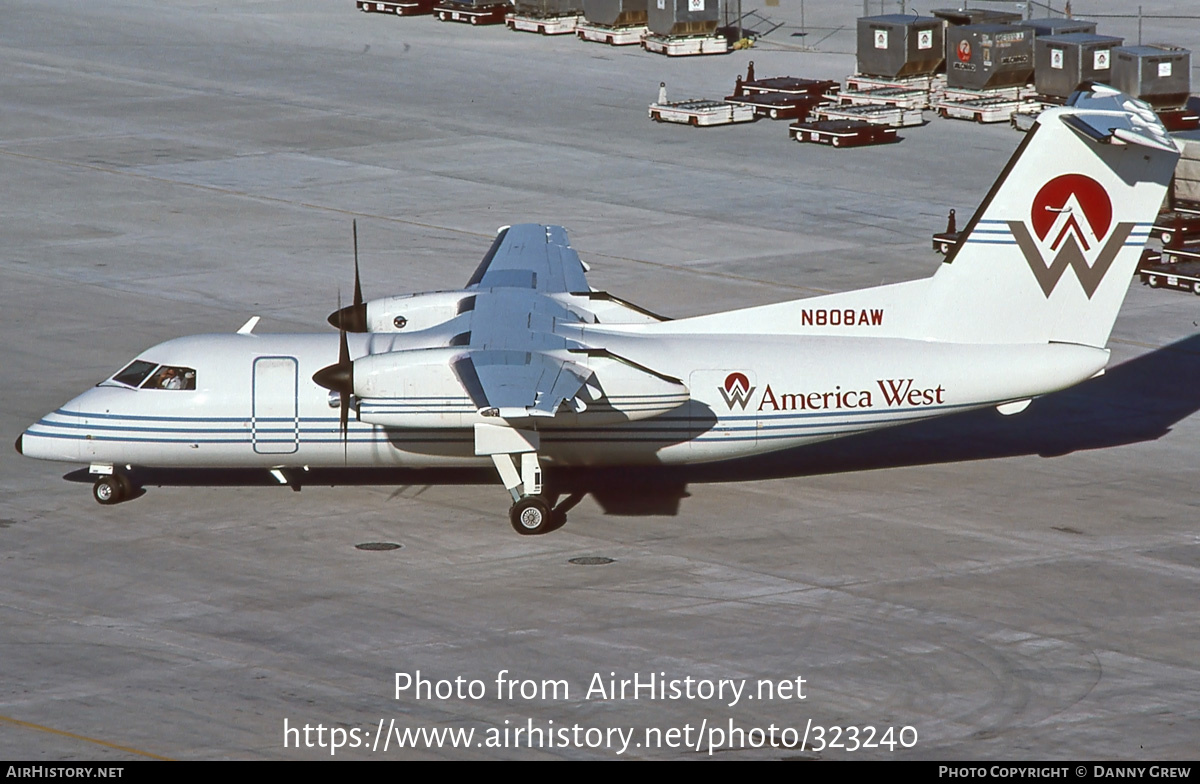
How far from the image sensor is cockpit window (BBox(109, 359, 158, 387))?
2559cm

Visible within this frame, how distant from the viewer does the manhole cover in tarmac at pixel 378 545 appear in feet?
77.6

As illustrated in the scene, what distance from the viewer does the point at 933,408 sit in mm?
25125

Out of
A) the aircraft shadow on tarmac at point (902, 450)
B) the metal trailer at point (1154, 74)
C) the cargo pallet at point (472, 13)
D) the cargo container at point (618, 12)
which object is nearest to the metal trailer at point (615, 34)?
the cargo container at point (618, 12)

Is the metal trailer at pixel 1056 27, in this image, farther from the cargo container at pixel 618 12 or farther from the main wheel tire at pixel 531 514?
the main wheel tire at pixel 531 514

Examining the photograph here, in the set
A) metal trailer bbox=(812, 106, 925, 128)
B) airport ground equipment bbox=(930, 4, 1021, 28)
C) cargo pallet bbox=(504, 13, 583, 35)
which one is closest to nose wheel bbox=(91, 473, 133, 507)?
metal trailer bbox=(812, 106, 925, 128)

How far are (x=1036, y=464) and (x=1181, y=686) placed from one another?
28.3ft

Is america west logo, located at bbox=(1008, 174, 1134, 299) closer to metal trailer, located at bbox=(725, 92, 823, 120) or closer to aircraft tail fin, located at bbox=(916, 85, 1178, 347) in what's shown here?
aircraft tail fin, located at bbox=(916, 85, 1178, 347)

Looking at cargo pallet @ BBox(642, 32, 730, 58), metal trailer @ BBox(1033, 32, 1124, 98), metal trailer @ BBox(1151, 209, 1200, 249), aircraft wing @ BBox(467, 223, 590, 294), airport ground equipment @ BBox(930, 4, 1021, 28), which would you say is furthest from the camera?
cargo pallet @ BBox(642, 32, 730, 58)

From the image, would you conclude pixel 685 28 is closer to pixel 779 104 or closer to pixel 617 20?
pixel 617 20

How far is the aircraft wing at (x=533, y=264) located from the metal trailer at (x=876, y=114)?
22.7 metres

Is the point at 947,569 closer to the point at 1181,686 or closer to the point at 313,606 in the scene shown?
the point at 1181,686

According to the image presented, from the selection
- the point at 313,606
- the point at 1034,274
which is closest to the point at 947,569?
the point at 1034,274

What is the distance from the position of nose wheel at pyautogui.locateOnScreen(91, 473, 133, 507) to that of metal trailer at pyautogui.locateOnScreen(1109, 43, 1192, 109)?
107 feet

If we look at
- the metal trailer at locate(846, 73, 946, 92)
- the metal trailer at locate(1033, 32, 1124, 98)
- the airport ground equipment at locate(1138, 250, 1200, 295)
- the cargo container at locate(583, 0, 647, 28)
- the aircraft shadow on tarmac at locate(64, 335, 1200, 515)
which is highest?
the cargo container at locate(583, 0, 647, 28)
